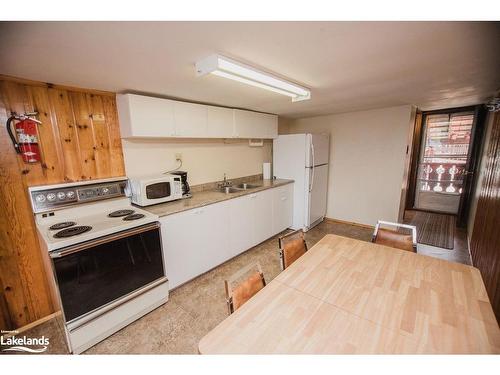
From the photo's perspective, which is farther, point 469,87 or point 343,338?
point 469,87

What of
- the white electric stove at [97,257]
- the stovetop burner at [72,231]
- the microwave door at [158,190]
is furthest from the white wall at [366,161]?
the stovetop burner at [72,231]

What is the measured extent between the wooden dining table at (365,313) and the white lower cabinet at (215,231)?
49.9 inches

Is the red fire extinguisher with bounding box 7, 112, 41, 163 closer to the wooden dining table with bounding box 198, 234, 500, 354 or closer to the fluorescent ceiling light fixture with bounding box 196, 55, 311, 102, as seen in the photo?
the fluorescent ceiling light fixture with bounding box 196, 55, 311, 102

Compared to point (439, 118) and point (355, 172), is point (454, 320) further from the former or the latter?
point (439, 118)

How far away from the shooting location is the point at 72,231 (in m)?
1.57

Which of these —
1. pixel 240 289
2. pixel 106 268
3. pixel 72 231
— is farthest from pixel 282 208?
pixel 72 231

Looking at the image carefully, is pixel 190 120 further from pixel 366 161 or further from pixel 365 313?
pixel 366 161

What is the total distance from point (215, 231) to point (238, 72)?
172 cm

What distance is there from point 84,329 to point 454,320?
7.45ft

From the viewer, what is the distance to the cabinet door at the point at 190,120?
2.37m

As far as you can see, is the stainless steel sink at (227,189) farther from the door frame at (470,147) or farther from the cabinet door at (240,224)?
the door frame at (470,147)

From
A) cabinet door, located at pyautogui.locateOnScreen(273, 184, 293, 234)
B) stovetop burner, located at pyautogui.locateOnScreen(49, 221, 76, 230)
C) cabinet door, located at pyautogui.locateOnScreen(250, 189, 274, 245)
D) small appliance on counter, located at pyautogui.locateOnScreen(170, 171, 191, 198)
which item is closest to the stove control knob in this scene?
stovetop burner, located at pyautogui.locateOnScreen(49, 221, 76, 230)
